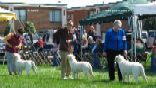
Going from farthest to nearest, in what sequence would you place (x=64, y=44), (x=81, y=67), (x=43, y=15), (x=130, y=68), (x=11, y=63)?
(x=43, y=15), (x=11, y=63), (x=64, y=44), (x=81, y=67), (x=130, y=68)

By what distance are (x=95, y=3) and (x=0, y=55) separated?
116ft

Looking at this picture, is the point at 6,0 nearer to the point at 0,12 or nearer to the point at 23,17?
the point at 23,17

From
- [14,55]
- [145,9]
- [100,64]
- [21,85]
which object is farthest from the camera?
[100,64]

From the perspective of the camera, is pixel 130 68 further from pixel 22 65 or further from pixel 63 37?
pixel 22 65

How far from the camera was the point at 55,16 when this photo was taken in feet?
226

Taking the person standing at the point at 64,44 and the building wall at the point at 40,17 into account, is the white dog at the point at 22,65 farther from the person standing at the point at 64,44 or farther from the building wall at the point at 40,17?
the building wall at the point at 40,17

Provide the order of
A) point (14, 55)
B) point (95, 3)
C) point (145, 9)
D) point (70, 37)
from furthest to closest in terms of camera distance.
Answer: point (95, 3) → point (145, 9) → point (14, 55) → point (70, 37)

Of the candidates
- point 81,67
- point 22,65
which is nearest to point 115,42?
point 81,67

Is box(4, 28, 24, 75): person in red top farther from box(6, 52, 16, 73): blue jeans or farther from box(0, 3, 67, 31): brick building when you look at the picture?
box(0, 3, 67, 31): brick building

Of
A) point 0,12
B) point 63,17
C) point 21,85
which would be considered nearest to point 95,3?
point 63,17

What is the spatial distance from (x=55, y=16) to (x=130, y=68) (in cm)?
5331

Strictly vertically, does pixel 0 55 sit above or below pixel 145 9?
below

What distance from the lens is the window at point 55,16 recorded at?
67.9 metres

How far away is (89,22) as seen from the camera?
29.1 m
